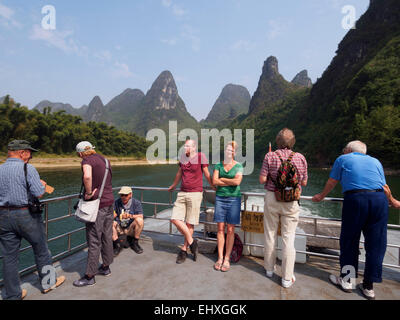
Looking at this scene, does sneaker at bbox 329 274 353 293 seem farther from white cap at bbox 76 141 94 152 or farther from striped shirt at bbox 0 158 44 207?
striped shirt at bbox 0 158 44 207

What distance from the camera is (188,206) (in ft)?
11.0

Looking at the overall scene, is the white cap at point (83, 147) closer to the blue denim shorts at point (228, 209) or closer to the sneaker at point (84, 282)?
the sneaker at point (84, 282)

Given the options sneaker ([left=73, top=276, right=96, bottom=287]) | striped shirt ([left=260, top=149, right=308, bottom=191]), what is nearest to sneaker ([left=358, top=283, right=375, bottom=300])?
striped shirt ([left=260, top=149, right=308, bottom=191])

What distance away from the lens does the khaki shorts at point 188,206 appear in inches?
130

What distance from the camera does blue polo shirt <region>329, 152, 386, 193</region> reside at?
2395mm

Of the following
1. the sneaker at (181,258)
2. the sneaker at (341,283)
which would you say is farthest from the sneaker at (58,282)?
the sneaker at (341,283)

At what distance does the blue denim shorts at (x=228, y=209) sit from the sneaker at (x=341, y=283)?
139 cm

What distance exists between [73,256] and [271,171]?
11.6ft

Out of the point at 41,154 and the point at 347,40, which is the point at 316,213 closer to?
the point at 41,154

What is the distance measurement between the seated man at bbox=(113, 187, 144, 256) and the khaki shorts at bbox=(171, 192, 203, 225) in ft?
3.04

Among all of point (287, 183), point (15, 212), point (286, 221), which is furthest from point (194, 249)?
point (15, 212)

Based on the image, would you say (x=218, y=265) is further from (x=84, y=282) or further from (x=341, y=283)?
(x=84, y=282)

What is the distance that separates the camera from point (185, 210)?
3.42 metres
